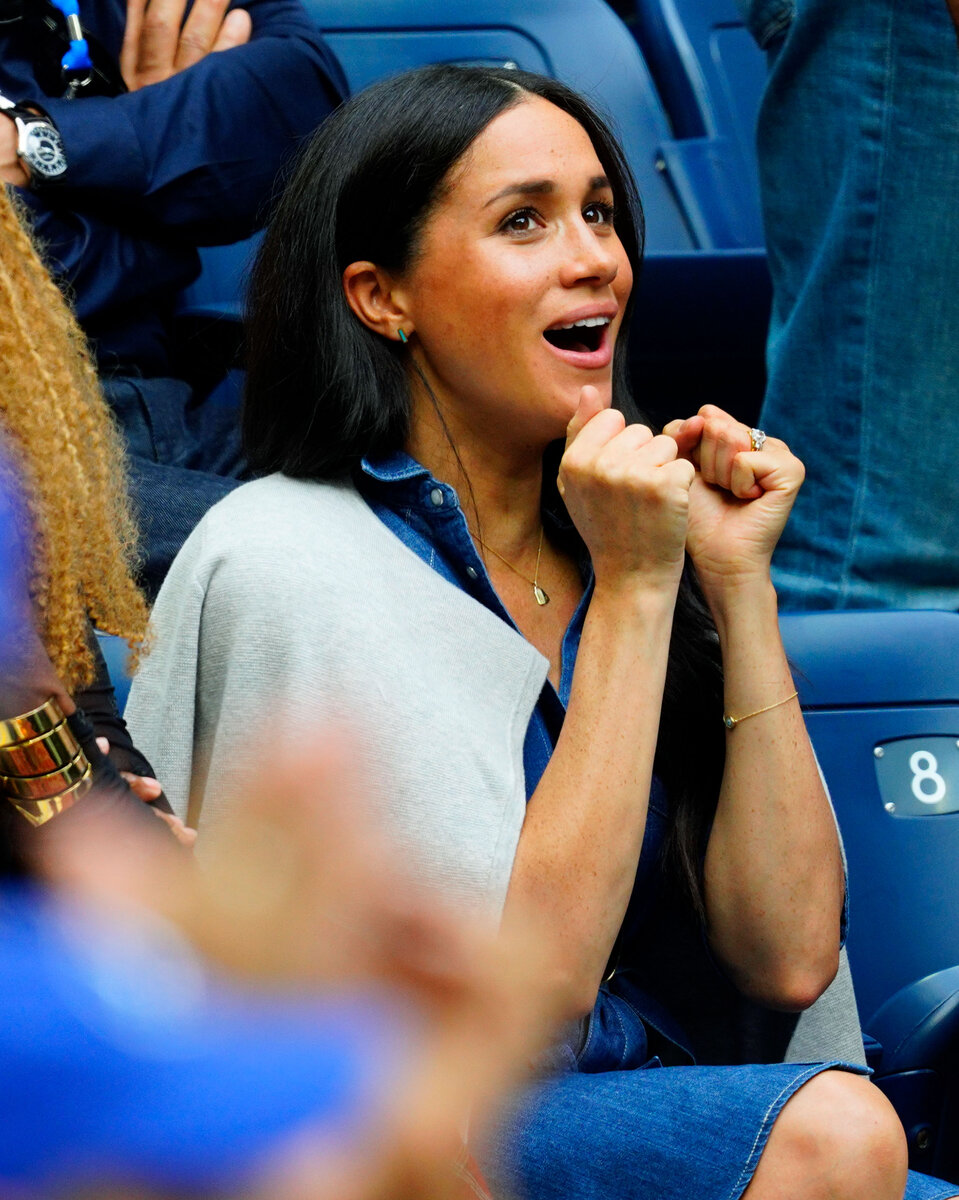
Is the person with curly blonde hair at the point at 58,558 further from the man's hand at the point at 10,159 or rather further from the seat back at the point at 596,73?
the seat back at the point at 596,73

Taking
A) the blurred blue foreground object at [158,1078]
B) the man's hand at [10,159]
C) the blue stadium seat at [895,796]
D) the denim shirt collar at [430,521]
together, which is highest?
the blurred blue foreground object at [158,1078]

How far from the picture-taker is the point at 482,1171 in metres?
1.04

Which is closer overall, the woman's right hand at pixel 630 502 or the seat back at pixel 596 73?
the woman's right hand at pixel 630 502

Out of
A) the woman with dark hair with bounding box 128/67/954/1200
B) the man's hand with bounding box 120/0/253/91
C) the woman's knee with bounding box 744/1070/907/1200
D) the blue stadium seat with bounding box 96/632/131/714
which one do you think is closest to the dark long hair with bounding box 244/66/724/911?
the woman with dark hair with bounding box 128/67/954/1200

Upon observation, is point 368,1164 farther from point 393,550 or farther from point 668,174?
point 668,174

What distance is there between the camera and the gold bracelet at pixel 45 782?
660mm

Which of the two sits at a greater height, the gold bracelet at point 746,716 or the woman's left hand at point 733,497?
the woman's left hand at point 733,497

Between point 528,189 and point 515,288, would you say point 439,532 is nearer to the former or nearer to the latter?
→ point 515,288

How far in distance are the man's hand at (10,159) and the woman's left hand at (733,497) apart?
846 millimetres

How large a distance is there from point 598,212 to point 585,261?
0.13m

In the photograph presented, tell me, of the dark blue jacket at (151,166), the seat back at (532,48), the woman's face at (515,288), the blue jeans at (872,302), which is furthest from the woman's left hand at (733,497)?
the seat back at (532,48)

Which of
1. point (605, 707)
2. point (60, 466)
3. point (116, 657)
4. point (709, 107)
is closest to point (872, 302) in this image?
point (605, 707)

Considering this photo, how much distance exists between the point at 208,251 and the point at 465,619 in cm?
135

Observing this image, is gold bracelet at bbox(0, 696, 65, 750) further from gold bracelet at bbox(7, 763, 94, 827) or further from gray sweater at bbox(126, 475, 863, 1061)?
gray sweater at bbox(126, 475, 863, 1061)
